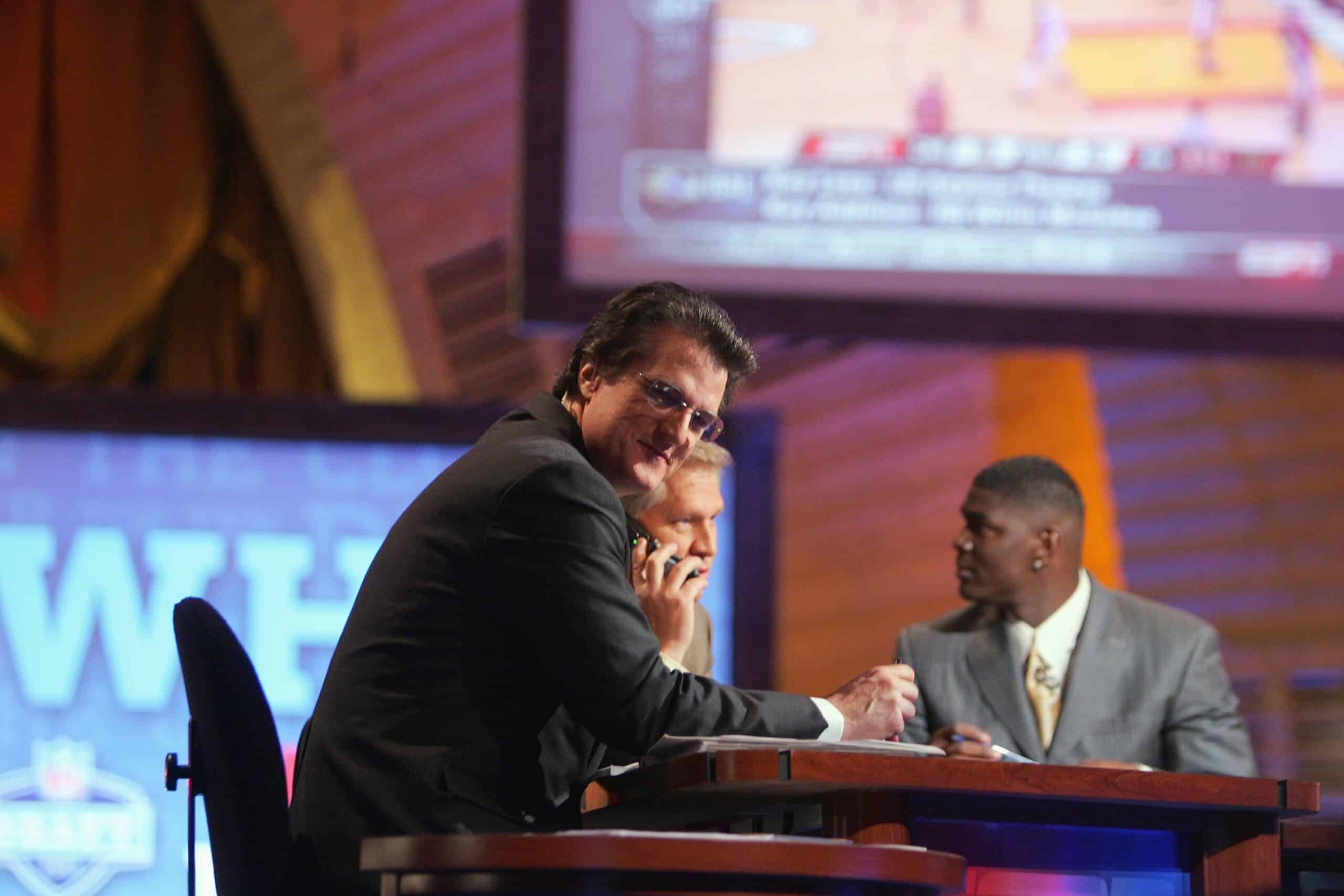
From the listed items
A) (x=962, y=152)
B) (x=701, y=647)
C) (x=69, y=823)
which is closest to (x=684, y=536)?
(x=701, y=647)

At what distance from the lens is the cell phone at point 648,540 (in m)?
2.59

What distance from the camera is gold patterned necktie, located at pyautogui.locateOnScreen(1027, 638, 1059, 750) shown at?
2957 mm

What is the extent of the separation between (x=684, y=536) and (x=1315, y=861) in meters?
1.10

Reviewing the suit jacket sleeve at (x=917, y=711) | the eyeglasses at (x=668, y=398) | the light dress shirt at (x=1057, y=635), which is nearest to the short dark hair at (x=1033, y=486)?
the light dress shirt at (x=1057, y=635)

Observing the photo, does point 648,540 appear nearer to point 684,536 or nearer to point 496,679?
point 684,536

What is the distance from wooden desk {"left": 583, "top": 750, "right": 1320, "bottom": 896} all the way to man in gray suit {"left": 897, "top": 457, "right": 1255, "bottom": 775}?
3.36ft

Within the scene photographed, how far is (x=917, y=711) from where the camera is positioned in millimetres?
2936

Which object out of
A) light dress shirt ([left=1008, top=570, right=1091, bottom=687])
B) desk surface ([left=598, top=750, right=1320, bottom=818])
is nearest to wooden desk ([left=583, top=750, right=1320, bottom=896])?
desk surface ([left=598, top=750, right=1320, bottom=818])

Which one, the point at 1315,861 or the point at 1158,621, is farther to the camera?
the point at 1158,621

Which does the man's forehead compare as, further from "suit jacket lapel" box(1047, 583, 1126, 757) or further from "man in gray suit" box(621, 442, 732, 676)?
"man in gray suit" box(621, 442, 732, 676)

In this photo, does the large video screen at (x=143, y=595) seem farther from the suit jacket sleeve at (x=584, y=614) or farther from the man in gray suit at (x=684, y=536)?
the suit jacket sleeve at (x=584, y=614)

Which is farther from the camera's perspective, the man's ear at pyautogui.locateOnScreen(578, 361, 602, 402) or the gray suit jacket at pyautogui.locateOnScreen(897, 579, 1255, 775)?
the gray suit jacket at pyautogui.locateOnScreen(897, 579, 1255, 775)

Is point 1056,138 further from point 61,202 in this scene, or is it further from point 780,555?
point 61,202

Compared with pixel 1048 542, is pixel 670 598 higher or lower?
lower
